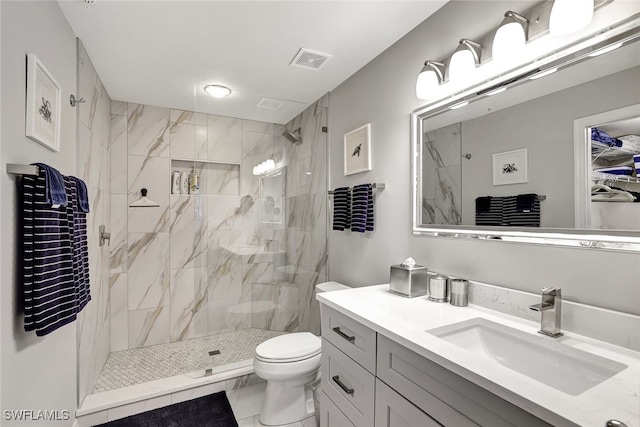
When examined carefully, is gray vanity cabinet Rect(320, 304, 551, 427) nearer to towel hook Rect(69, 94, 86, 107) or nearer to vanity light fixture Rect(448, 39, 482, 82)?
vanity light fixture Rect(448, 39, 482, 82)

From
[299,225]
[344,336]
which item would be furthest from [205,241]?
[344,336]

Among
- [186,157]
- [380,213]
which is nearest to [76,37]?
[186,157]

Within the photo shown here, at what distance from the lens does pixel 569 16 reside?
105 cm

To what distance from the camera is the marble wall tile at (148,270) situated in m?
3.00

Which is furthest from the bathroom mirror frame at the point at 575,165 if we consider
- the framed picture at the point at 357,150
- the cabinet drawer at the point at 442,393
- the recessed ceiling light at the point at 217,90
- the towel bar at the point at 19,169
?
the towel bar at the point at 19,169

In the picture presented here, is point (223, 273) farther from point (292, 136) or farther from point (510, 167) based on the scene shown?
point (510, 167)

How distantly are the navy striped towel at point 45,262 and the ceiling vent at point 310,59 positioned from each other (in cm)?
157

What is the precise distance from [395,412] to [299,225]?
1790 millimetres

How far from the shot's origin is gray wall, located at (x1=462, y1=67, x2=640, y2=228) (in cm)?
103

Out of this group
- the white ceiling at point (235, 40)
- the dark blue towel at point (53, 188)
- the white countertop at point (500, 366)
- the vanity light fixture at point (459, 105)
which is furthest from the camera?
the white ceiling at point (235, 40)

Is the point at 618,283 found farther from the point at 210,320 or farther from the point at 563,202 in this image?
the point at 210,320

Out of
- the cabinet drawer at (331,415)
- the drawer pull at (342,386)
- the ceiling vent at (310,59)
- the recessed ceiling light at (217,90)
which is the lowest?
the cabinet drawer at (331,415)

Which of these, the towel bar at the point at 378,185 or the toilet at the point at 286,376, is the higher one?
the towel bar at the point at 378,185

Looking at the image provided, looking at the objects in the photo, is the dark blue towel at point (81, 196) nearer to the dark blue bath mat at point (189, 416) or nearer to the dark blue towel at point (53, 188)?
the dark blue towel at point (53, 188)
